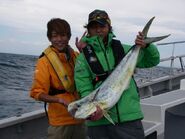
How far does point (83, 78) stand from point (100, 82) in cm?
17

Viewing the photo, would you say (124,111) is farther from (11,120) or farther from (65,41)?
(11,120)

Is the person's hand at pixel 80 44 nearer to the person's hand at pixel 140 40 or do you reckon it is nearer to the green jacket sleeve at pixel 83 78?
the green jacket sleeve at pixel 83 78

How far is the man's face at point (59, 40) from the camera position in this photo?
413cm

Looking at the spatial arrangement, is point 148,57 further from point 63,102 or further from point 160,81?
point 160,81

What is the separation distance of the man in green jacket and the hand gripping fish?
93mm

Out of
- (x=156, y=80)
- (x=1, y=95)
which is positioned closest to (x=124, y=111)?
(x=156, y=80)

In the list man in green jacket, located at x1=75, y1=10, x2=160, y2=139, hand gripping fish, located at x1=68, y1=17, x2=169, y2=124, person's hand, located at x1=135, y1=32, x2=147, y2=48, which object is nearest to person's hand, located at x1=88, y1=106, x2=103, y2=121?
hand gripping fish, located at x1=68, y1=17, x2=169, y2=124

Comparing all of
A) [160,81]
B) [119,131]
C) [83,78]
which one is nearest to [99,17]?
[83,78]

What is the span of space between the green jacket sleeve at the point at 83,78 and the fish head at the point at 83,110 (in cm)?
23

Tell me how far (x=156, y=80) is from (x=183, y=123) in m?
3.45

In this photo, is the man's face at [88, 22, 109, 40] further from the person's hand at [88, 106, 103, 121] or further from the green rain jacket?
the person's hand at [88, 106, 103, 121]

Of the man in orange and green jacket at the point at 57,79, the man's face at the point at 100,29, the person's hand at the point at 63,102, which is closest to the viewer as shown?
the man's face at the point at 100,29

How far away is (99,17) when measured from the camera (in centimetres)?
384

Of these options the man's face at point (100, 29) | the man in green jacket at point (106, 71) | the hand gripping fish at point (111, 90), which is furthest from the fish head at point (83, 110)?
the man's face at point (100, 29)
